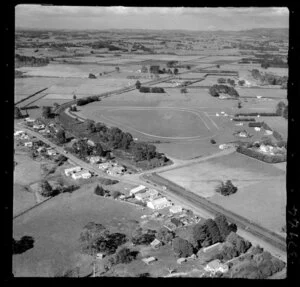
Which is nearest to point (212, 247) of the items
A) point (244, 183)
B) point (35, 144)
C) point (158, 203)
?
point (158, 203)

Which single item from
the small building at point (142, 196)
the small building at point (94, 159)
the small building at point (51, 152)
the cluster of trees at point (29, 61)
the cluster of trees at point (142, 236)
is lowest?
the cluster of trees at point (142, 236)

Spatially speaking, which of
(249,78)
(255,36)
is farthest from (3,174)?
(255,36)

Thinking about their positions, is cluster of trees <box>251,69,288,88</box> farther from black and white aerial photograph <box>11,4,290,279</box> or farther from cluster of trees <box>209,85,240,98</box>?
cluster of trees <box>209,85,240,98</box>

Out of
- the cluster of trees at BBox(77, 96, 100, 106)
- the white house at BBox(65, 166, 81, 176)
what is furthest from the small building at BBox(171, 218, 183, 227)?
the cluster of trees at BBox(77, 96, 100, 106)

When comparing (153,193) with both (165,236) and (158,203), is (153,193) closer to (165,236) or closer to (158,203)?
(158,203)

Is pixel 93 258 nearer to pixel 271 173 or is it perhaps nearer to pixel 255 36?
pixel 271 173

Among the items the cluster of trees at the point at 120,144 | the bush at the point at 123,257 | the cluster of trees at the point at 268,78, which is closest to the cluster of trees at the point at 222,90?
the cluster of trees at the point at 268,78

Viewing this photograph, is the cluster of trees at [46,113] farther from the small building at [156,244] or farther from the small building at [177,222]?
the small building at [156,244]
